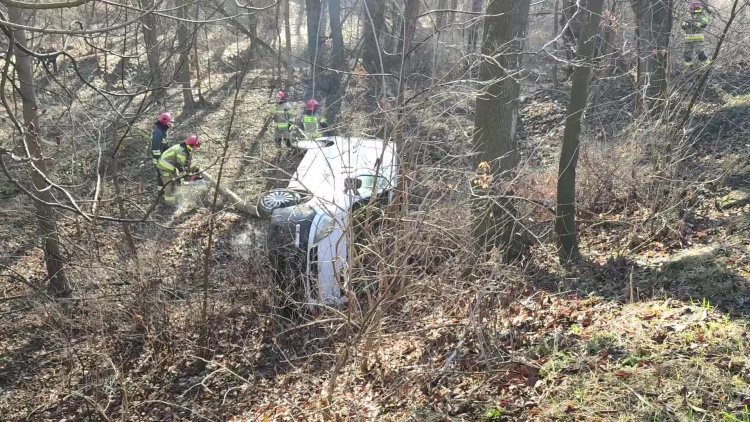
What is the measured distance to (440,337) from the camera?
246 inches

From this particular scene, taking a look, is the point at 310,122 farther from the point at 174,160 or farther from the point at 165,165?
the point at 165,165

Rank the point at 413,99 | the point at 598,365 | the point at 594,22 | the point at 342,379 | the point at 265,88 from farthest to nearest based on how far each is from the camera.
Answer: the point at 265,88 → the point at 594,22 → the point at 342,379 → the point at 413,99 → the point at 598,365

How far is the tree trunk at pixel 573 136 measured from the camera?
730 cm

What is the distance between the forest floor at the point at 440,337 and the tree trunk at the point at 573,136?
34 centimetres

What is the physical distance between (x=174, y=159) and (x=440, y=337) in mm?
7632

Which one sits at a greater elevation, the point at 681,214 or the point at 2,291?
the point at 681,214

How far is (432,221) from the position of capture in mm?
5652

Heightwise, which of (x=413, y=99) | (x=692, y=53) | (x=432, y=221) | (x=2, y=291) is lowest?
(x=2, y=291)

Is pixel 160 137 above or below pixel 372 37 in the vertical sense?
below

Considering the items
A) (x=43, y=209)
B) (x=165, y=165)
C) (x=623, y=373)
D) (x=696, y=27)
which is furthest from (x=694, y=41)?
(x=43, y=209)

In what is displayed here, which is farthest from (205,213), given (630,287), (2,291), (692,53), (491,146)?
(692,53)

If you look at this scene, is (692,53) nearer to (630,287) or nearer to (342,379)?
(630,287)

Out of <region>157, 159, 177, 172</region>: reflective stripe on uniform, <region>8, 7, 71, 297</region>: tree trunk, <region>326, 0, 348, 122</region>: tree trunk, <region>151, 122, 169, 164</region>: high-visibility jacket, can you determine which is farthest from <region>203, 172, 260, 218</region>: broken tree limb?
<region>326, 0, 348, 122</region>: tree trunk

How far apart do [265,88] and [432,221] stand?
16.0 meters
